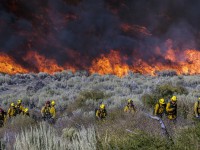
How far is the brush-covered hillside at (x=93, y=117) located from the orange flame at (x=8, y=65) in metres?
2.46

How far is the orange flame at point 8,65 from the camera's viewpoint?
5291cm

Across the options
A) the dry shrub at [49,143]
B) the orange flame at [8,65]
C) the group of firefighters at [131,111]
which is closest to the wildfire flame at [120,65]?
the orange flame at [8,65]

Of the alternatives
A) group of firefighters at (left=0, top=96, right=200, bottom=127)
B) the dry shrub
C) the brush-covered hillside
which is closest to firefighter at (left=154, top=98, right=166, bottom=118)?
group of firefighters at (left=0, top=96, right=200, bottom=127)

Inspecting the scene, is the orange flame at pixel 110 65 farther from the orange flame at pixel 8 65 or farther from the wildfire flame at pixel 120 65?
the orange flame at pixel 8 65

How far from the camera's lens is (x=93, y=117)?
66.4 ft

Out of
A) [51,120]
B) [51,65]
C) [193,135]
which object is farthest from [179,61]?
[193,135]

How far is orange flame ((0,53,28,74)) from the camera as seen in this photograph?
52.9 m

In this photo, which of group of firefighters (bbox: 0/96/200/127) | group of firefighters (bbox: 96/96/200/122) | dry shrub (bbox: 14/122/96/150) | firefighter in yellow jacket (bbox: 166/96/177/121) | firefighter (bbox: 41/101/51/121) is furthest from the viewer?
firefighter (bbox: 41/101/51/121)

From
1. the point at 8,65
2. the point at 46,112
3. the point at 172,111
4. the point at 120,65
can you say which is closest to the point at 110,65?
the point at 120,65

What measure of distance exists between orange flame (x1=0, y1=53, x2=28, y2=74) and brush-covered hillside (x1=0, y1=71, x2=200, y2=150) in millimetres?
2458

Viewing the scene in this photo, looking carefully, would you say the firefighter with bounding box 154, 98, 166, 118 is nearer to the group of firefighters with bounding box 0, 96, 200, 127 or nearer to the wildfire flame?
the group of firefighters with bounding box 0, 96, 200, 127

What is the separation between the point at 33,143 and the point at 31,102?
24427mm

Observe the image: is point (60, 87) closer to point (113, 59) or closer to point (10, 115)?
point (113, 59)

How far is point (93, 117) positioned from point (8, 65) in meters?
35.8
